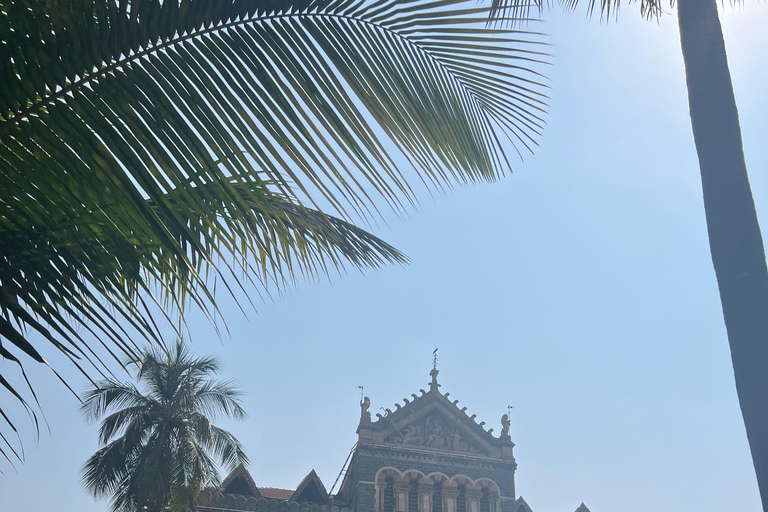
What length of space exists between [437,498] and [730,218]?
28592 mm

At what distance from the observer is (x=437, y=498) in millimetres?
30516

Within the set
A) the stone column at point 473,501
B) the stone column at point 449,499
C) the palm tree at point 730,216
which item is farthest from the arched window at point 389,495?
the palm tree at point 730,216

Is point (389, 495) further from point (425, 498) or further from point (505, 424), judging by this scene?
point (505, 424)

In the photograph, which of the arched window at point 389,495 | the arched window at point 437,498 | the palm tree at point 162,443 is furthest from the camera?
the arched window at point 437,498

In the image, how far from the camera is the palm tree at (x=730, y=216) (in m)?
3.48

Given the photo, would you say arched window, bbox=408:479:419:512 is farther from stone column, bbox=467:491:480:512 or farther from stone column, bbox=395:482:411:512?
stone column, bbox=467:491:480:512

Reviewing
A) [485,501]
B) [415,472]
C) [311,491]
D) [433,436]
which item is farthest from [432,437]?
[311,491]

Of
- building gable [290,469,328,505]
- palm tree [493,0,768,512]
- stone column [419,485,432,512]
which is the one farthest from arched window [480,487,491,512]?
palm tree [493,0,768,512]

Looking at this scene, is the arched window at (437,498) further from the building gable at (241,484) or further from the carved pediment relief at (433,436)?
the building gable at (241,484)

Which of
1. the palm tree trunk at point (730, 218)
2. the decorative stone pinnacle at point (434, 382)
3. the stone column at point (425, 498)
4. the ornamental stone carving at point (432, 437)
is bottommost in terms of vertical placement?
the palm tree trunk at point (730, 218)

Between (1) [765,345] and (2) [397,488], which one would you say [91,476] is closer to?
(2) [397,488]

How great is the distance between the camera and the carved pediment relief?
1239 inches

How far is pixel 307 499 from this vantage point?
31859 millimetres

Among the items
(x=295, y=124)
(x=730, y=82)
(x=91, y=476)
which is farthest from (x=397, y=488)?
(x=295, y=124)
